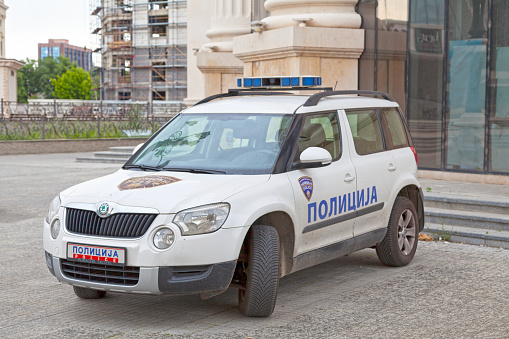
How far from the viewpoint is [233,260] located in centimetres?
553

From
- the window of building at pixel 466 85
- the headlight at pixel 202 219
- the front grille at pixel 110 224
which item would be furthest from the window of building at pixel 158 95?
the headlight at pixel 202 219

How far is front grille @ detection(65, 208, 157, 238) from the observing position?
17.8 feet

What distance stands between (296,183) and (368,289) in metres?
1.36

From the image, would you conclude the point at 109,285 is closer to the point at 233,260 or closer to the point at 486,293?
the point at 233,260

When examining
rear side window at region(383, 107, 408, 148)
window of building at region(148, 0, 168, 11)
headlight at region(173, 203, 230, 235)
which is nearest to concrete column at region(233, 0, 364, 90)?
rear side window at region(383, 107, 408, 148)

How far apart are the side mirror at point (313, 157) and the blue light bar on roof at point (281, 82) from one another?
116 centimetres

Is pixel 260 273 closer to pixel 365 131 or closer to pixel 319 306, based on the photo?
pixel 319 306

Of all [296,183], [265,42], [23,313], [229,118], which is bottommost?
[23,313]

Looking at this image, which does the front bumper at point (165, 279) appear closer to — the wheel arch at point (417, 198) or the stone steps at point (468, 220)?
the wheel arch at point (417, 198)

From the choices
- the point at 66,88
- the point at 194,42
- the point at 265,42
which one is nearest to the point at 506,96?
the point at 265,42

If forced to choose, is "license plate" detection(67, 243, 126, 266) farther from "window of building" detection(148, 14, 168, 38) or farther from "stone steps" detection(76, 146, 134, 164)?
"window of building" detection(148, 14, 168, 38)

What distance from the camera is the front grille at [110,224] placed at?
5.42 metres

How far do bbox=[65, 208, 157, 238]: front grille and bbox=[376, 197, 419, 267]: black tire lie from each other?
3.13 metres

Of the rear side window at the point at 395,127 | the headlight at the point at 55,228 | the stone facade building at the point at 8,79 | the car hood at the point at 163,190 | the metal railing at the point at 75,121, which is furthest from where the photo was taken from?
the stone facade building at the point at 8,79
